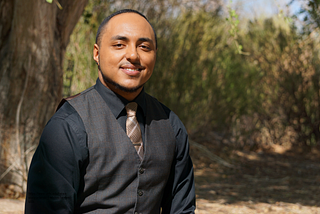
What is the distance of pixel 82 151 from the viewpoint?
1326 mm

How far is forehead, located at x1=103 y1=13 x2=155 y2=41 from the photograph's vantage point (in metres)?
1.46

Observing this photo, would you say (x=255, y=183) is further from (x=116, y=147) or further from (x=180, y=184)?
(x=116, y=147)

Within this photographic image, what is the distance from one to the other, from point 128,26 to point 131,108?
1.19ft

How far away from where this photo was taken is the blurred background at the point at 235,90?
5828 millimetres

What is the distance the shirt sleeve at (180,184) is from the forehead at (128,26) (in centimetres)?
47

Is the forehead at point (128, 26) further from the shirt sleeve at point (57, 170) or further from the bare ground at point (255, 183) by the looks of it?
the bare ground at point (255, 183)

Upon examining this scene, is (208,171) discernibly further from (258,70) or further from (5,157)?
(5,157)

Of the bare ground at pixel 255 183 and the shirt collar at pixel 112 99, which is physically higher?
the shirt collar at pixel 112 99

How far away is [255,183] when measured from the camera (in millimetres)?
6113

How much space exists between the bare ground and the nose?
7.48 ft

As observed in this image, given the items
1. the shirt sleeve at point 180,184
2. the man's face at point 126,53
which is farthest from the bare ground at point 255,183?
the man's face at point 126,53

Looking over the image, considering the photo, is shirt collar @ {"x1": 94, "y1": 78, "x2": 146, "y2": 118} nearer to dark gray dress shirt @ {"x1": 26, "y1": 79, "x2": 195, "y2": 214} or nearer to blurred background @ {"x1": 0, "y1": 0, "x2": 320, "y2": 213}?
dark gray dress shirt @ {"x1": 26, "y1": 79, "x2": 195, "y2": 214}

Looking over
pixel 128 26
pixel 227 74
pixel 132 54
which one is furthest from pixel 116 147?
pixel 227 74

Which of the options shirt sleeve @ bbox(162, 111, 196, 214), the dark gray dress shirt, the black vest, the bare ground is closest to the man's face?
the black vest
